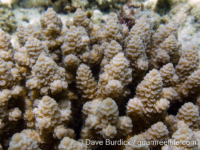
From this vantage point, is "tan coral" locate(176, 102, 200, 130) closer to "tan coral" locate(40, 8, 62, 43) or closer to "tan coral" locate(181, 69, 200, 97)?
"tan coral" locate(181, 69, 200, 97)

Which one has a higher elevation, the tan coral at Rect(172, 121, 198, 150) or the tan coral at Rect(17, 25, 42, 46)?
the tan coral at Rect(17, 25, 42, 46)

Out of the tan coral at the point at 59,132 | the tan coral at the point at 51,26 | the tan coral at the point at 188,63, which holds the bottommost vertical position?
the tan coral at the point at 59,132

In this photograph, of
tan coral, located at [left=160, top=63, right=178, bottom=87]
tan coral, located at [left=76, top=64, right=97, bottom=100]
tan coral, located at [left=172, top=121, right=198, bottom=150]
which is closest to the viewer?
tan coral, located at [left=172, top=121, right=198, bottom=150]

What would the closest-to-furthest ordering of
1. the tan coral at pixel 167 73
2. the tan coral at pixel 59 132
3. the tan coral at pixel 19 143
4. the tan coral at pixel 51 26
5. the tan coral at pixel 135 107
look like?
the tan coral at pixel 19 143 < the tan coral at pixel 59 132 < the tan coral at pixel 135 107 < the tan coral at pixel 167 73 < the tan coral at pixel 51 26

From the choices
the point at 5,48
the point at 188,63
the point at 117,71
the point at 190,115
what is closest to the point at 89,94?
the point at 117,71

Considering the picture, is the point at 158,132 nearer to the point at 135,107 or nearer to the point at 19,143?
the point at 135,107

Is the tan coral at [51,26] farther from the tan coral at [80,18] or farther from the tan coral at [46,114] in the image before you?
the tan coral at [46,114]

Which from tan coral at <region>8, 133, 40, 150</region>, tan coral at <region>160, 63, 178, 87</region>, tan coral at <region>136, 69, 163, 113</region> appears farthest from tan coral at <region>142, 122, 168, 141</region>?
tan coral at <region>8, 133, 40, 150</region>

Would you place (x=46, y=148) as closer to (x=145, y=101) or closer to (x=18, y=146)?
(x=18, y=146)

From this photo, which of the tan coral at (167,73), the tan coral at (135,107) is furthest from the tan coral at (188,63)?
the tan coral at (135,107)
